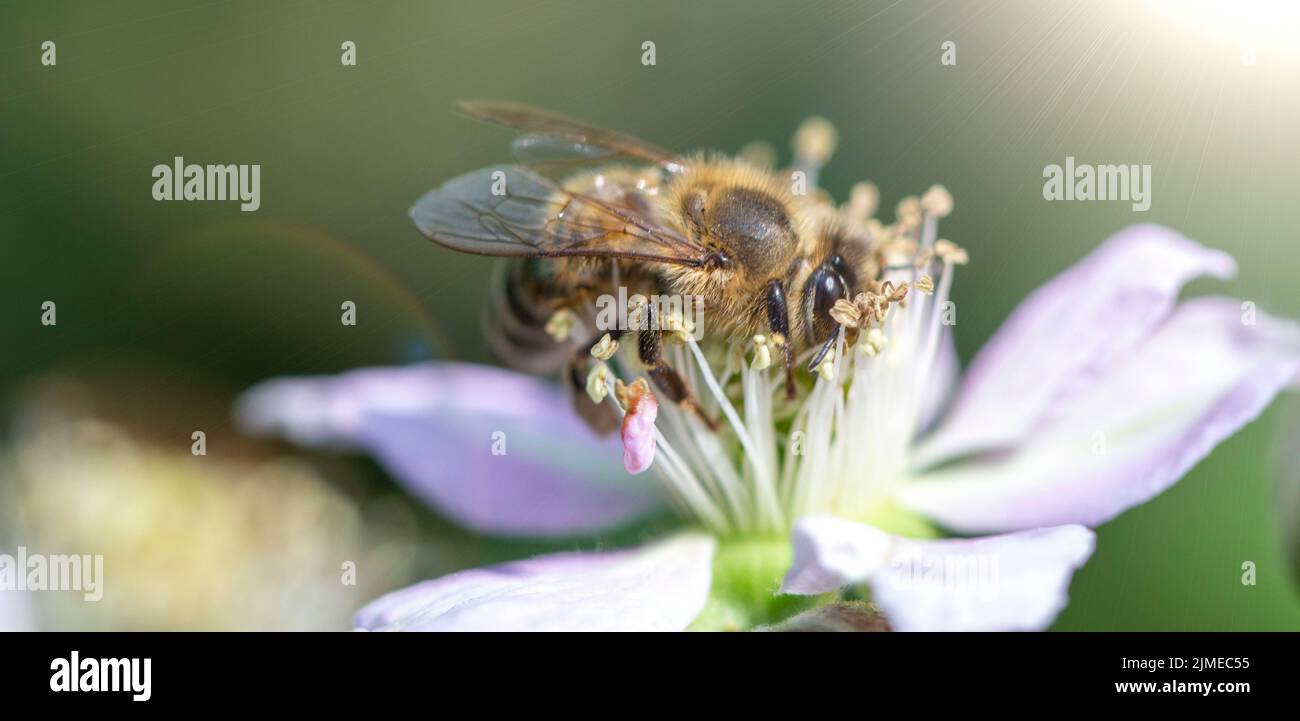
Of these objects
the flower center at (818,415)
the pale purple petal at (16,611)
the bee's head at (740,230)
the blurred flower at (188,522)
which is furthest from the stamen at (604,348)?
the pale purple petal at (16,611)

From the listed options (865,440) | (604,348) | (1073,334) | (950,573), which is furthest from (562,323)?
(1073,334)

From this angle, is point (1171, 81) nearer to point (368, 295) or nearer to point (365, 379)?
point (365, 379)

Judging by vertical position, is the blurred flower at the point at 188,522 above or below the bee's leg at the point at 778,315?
below

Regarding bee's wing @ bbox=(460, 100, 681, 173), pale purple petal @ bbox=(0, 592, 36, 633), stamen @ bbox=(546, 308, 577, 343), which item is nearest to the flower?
stamen @ bbox=(546, 308, 577, 343)

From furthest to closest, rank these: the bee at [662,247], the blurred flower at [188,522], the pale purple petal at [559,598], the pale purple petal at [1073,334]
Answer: the blurred flower at [188,522] < the pale purple petal at [1073,334] < the bee at [662,247] < the pale purple petal at [559,598]

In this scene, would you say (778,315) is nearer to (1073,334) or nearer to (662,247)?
(662,247)

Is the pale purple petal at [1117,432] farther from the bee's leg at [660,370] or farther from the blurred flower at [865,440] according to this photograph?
the bee's leg at [660,370]
